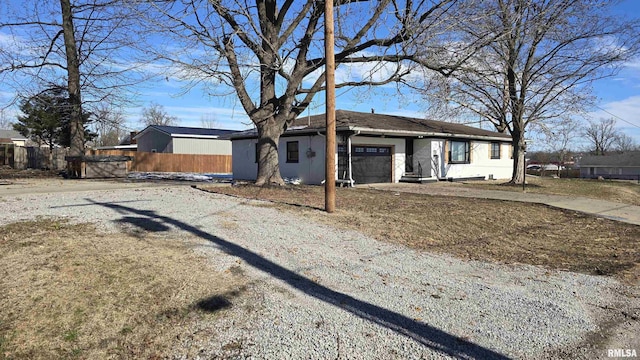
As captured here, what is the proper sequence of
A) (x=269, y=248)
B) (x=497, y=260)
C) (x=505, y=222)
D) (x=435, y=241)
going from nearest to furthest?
(x=269, y=248)
(x=497, y=260)
(x=435, y=241)
(x=505, y=222)

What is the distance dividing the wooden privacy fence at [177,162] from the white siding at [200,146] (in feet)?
10.7

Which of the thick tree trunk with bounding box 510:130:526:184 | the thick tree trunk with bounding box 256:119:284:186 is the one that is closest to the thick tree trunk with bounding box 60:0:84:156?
the thick tree trunk with bounding box 256:119:284:186

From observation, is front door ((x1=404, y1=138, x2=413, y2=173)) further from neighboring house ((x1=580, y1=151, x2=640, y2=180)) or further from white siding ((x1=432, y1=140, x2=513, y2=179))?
neighboring house ((x1=580, y1=151, x2=640, y2=180))

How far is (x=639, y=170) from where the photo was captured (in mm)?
62938

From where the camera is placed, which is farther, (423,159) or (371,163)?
(423,159)

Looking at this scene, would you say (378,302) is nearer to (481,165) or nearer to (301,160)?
(301,160)

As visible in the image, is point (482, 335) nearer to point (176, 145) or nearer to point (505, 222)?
point (505, 222)

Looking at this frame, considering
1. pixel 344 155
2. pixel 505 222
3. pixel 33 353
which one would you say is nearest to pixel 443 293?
pixel 33 353

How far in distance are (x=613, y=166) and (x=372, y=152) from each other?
6370 centimetres

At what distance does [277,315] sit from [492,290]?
2893 millimetres

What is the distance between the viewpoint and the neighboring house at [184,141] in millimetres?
39312

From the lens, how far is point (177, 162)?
3609 centimetres

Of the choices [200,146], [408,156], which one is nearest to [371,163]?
[408,156]

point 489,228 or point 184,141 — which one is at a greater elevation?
point 184,141
